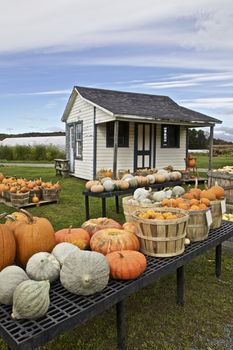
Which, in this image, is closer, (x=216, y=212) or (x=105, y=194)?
(x=216, y=212)

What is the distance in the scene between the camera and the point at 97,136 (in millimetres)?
12844

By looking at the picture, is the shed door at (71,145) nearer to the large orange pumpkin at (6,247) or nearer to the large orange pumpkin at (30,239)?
the large orange pumpkin at (30,239)

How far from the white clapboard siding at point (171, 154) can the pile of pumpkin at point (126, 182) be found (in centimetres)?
563

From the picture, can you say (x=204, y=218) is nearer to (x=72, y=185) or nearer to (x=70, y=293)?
(x=70, y=293)

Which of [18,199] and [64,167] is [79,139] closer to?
[64,167]

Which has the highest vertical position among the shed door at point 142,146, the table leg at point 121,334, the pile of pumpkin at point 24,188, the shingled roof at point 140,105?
the shingled roof at point 140,105

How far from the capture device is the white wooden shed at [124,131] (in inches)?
496

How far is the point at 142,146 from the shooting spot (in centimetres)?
1374

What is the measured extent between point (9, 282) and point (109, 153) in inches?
442

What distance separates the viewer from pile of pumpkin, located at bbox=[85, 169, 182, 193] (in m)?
6.35

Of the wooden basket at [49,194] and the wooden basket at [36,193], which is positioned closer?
the wooden basket at [36,193]

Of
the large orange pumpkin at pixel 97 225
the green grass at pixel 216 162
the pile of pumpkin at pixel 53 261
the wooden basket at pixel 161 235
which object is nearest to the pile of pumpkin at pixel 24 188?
the large orange pumpkin at pixel 97 225

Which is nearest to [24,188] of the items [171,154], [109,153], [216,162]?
[109,153]

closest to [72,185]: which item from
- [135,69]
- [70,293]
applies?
[135,69]
